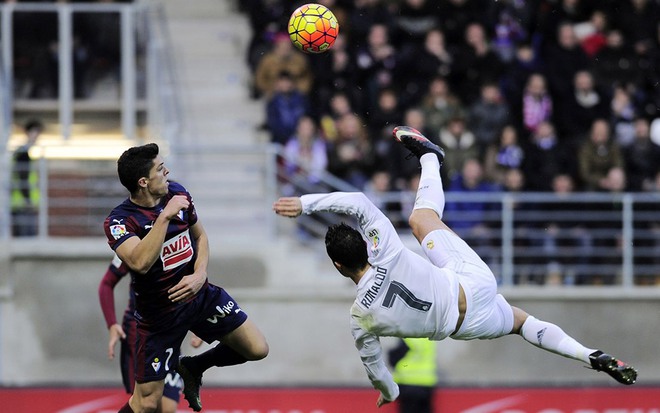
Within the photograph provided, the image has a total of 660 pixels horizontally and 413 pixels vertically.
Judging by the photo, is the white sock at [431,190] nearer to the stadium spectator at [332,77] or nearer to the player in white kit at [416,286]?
the player in white kit at [416,286]

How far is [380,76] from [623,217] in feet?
10.6

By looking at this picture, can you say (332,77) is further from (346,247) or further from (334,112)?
(346,247)

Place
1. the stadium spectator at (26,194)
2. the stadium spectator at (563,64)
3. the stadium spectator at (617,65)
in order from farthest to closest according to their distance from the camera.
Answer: the stadium spectator at (617,65) < the stadium spectator at (563,64) < the stadium spectator at (26,194)

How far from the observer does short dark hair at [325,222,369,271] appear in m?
8.86

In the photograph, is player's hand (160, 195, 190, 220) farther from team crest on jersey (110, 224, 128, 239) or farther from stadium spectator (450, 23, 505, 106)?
stadium spectator (450, 23, 505, 106)

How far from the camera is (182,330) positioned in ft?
31.4

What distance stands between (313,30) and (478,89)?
5.71 metres

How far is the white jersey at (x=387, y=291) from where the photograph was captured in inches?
355

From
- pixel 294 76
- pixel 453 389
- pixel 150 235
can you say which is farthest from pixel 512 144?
pixel 150 235

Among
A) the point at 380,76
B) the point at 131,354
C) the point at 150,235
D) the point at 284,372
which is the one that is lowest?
the point at 284,372

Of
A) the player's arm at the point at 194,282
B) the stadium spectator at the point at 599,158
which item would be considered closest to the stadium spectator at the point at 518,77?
the stadium spectator at the point at 599,158

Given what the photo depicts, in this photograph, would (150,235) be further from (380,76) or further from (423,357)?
(380,76)

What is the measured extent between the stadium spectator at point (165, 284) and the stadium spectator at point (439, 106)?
21.4 feet

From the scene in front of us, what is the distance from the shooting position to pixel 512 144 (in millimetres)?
15570
